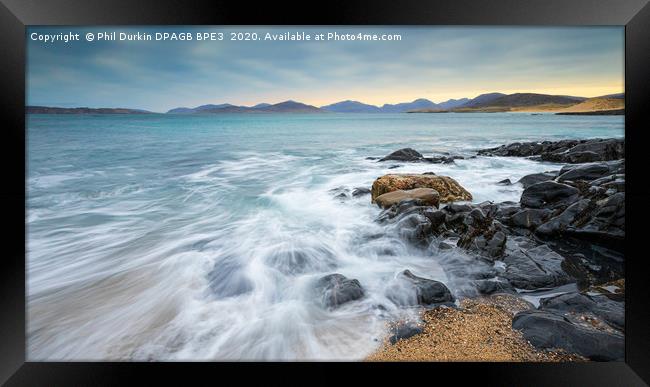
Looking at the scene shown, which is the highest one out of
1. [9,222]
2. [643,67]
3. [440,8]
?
[440,8]

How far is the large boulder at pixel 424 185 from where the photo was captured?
4.42 m

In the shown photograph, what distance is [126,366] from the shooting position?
94.0 inches

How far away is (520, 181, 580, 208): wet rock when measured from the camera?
3912 mm

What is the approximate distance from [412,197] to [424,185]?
424 mm

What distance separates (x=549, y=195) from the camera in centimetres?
403

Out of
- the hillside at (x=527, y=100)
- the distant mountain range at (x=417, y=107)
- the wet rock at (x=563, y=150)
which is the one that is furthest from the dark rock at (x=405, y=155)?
the hillside at (x=527, y=100)

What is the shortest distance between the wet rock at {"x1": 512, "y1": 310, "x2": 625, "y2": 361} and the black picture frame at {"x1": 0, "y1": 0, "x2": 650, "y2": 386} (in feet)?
0.23

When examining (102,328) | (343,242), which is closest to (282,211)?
(343,242)

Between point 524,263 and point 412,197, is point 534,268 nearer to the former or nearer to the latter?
point 524,263

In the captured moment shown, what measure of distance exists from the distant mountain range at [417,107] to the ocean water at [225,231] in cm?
28

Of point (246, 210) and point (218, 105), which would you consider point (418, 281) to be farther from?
point (218, 105)

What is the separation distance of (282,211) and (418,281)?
2072 mm

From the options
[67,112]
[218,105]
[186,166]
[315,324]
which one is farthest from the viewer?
[186,166]

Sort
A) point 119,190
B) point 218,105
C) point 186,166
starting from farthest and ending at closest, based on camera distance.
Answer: point 186,166 < point 218,105 < point 119,190
